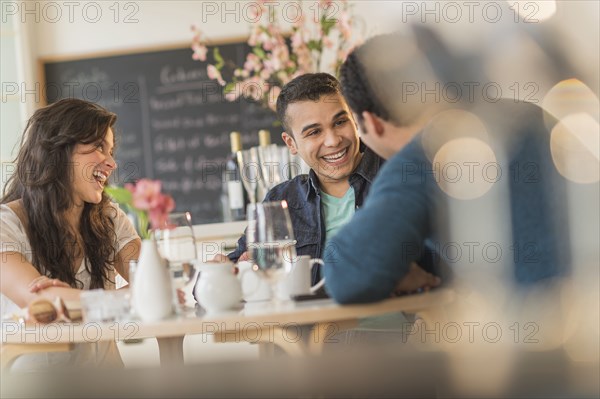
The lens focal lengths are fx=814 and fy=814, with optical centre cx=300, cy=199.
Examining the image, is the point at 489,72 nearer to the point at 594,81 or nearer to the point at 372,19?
the point at 594,81

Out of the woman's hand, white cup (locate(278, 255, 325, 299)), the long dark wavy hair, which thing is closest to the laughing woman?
the long dark wavy hair

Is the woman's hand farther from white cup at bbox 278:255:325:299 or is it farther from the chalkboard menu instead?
the chalkboard menu

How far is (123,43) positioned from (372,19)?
1294 mm

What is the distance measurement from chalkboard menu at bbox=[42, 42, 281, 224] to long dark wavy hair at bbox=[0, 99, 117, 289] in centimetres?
223

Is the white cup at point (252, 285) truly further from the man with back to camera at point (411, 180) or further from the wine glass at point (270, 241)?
the man with back to camera at point (411, 180)

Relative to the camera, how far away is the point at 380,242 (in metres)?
1.16

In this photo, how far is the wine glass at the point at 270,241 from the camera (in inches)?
54.4

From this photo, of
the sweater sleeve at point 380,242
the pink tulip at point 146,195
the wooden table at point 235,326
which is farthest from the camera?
the pink tulip at point 146,195

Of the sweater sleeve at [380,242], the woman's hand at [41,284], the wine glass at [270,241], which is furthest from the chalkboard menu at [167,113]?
the sweater sleeve at [380,242]

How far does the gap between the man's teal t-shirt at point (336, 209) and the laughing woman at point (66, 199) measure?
52 cm

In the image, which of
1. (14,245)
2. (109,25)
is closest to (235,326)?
(14,245)

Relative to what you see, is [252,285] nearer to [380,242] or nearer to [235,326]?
[235,326]

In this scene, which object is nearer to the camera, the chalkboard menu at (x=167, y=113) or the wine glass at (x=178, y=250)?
the wine glass at (x=178, y=250)

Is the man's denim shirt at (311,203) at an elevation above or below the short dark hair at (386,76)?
below
